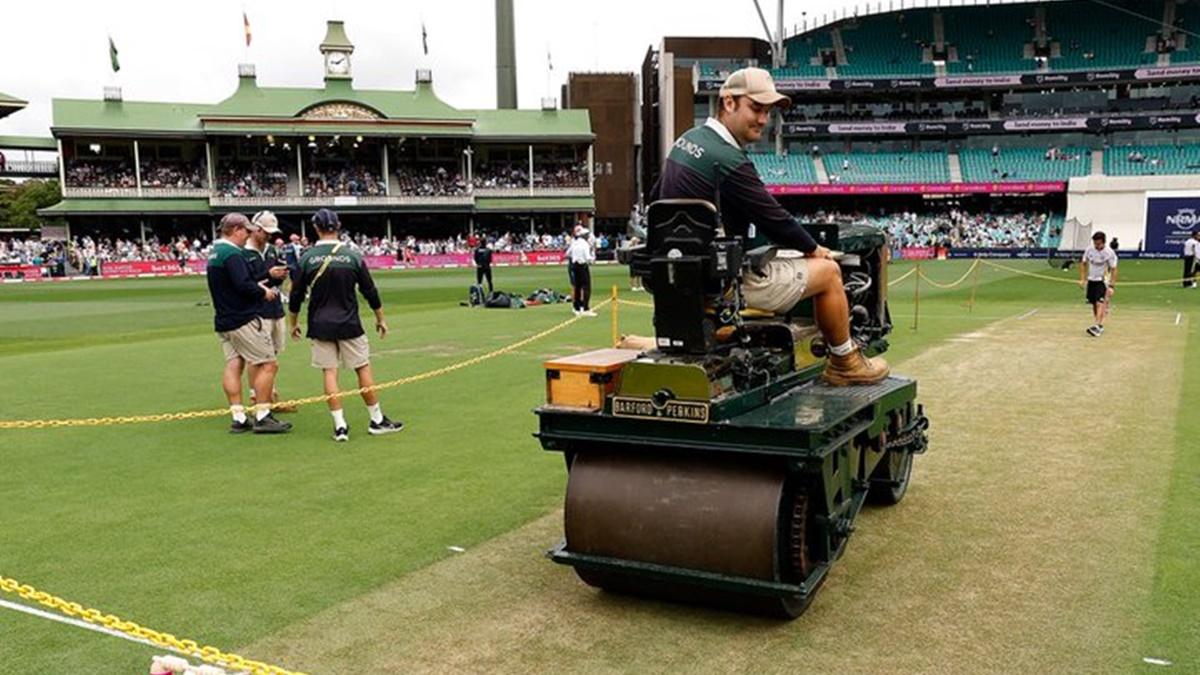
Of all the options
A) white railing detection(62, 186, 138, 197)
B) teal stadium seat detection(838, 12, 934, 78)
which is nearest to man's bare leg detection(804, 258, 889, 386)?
white railing detection(62, 186, 138, 197)

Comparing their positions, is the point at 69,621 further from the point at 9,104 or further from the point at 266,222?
the point at 9,104

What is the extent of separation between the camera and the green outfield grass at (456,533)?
12.4ft

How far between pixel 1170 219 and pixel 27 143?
60.5 metres

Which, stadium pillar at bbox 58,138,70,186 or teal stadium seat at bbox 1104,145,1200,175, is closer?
stadium pillar at bbox 58,138,70,186

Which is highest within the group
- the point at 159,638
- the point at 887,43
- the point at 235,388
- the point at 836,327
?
the point at 887,43

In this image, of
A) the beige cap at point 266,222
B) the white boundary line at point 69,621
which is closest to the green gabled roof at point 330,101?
the beige cap at point 266,222

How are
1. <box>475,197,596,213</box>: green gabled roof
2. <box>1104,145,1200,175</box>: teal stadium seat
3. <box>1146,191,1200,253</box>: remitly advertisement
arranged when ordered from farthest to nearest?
1. <box>475,197,596,213</box>: green gabled roof
2. <box>1104,145,1200,175</box>: teal stadium seat
3. <box>1146,191,1200,253</box>: remitly advertisement

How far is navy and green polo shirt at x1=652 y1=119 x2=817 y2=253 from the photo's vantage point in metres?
4.13

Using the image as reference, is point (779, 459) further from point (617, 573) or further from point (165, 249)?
point (165, 249)

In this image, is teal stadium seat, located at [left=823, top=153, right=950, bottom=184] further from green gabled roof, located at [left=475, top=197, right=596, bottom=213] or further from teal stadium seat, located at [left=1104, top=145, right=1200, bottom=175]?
green gabled roof, located at [left=475, top=197, right=596, bottom=213]

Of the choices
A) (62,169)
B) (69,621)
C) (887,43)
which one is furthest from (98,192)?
(69,621)

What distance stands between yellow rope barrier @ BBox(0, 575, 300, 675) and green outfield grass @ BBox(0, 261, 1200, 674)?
106 mm

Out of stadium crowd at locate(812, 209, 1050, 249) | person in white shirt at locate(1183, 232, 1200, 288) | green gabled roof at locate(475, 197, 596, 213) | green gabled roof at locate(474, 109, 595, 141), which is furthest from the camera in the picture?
green gabled roof at locate(474, 109, 595, 141)

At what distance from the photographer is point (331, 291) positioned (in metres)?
7.48
